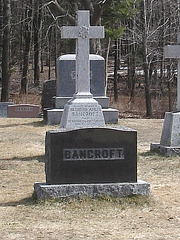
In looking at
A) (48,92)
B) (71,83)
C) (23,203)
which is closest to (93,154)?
(23,203)

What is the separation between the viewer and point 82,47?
41.3ft

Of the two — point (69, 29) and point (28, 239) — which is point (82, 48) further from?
point (28, 239)

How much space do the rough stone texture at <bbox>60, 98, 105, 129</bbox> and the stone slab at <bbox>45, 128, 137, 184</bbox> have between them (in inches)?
179

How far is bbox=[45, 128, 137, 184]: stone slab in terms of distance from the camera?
780 centimetres

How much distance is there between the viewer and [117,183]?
7.88m

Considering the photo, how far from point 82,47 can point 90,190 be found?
17.6ft

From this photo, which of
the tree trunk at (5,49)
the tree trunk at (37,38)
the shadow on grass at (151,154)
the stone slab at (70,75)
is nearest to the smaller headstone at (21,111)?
the stone slab at (70,75)

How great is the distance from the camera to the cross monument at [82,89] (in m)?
12.6

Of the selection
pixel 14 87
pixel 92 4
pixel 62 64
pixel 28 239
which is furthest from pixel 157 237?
pixel 14 87

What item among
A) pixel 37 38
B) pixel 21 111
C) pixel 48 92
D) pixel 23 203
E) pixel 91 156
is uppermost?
pixel 37 38

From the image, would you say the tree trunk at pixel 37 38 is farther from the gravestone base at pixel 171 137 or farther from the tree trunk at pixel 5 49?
the gravestone base at pixel 171 137

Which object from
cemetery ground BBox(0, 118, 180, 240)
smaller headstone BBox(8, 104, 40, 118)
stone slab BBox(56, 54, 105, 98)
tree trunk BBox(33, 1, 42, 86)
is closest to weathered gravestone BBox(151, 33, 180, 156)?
cemetery ground BBox(0, 118, 180, 240)

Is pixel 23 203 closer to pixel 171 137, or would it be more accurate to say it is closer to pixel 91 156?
pixel 91 156

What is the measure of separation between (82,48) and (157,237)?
685 cm
